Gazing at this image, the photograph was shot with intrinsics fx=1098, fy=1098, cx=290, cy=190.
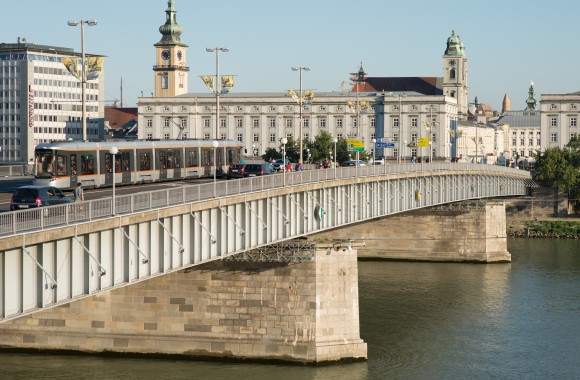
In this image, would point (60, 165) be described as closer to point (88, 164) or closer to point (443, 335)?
point (88, 164)

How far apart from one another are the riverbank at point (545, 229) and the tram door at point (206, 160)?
52694mm

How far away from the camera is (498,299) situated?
72.9m

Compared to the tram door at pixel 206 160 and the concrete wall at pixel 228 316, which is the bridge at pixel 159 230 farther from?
the tram door at pixel 206 160

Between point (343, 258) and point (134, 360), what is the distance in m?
10.9

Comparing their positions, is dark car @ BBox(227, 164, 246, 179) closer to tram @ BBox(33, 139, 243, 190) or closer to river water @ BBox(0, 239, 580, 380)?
tram @ BBox(33, 139, 243, 190)

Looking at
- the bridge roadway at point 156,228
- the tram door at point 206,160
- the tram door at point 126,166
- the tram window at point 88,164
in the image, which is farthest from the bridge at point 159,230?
the tram door at point 206,160

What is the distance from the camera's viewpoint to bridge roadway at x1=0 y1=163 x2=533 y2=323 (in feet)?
112

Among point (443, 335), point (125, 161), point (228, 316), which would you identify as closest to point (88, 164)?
point (125, 161)

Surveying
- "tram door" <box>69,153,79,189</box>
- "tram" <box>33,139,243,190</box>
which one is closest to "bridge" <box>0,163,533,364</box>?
"tram" <box>33,139,243,190</box>

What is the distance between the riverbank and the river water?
26.6 metres

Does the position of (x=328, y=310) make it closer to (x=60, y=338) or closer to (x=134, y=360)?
(x=134, y=360)

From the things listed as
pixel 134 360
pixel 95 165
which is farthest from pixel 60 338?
pixel 95 165

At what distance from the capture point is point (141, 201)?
4147cm

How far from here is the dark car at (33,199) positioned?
43.6 meters
